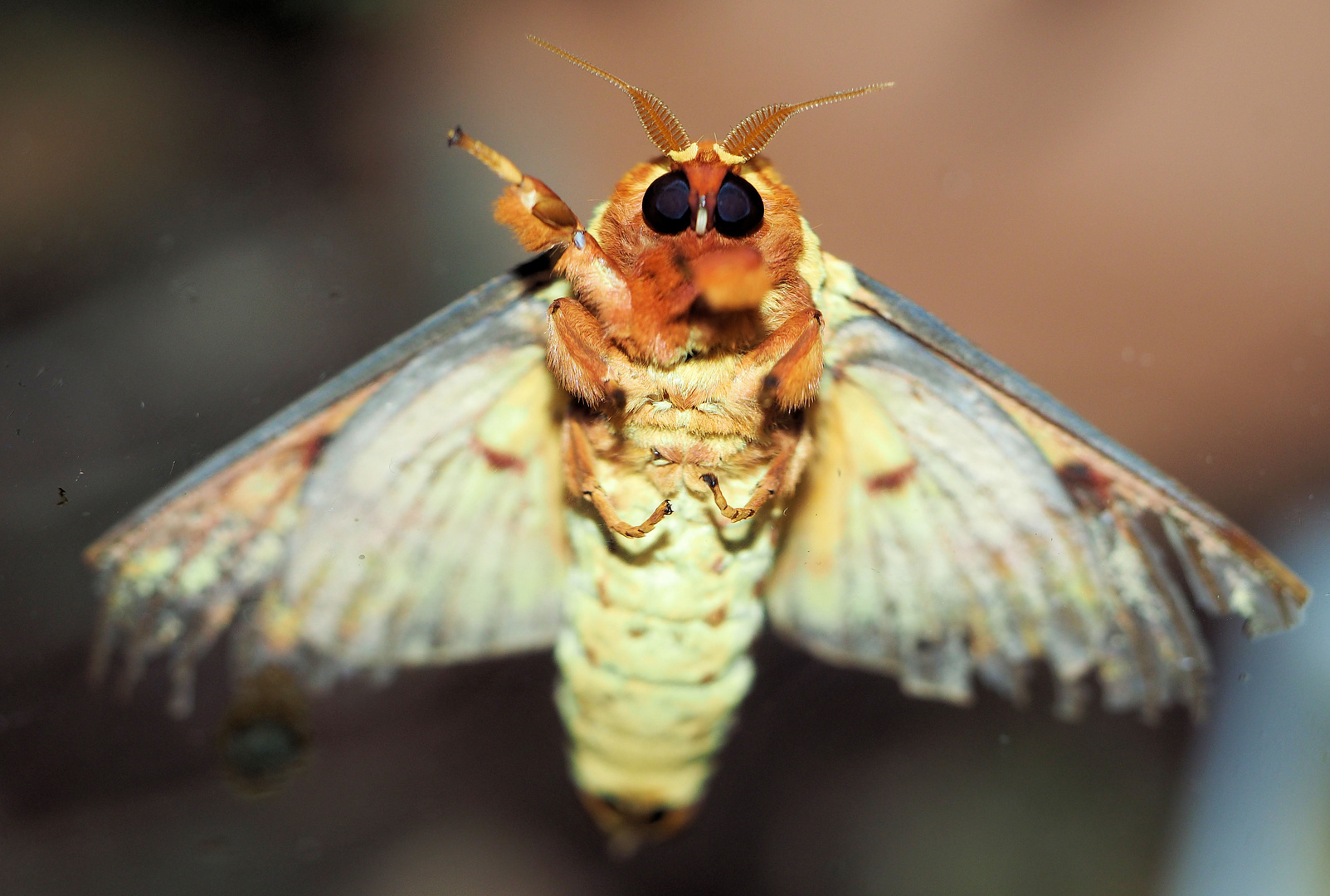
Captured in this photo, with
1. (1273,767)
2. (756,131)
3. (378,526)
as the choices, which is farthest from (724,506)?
(1273,767)

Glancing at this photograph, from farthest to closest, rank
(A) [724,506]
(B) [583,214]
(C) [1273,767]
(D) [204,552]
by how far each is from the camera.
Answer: (B) [583,214]
(C) [1273,767]
(D) [204,552]
(A) [724,506]

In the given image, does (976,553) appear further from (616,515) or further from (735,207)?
(735,207)

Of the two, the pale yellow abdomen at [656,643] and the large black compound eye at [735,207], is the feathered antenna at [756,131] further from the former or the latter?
the pale yellow abdomen at [656,643]

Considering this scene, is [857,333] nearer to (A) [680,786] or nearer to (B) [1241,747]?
(A) [680,786]

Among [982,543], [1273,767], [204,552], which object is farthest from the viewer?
[1273,767]

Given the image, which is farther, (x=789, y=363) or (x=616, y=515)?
(x=616, y=515)

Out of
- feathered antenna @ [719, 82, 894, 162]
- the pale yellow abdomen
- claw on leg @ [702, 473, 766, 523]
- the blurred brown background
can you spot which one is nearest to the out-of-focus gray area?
the blurred brown background

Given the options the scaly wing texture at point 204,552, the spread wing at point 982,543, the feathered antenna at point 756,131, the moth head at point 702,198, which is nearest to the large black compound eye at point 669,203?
the moth head at point 702,198
